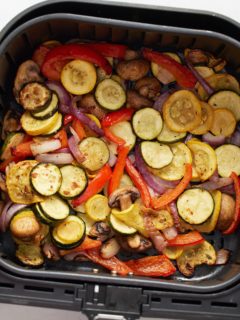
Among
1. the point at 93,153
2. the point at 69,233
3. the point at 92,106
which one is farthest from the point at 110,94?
the point at 69,233

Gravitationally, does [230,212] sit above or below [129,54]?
below

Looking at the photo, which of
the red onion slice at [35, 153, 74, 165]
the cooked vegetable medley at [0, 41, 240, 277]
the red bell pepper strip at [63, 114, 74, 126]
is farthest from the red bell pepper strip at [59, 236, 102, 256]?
the red bell pepper strip at [63, 114, 74, 126]

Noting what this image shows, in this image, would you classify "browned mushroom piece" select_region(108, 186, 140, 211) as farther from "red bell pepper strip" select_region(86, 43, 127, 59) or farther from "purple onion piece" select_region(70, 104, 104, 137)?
"red bell pepper strip" select_region(86, 43, 127, 59)

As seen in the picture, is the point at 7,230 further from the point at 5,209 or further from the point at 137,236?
the point at 137,236

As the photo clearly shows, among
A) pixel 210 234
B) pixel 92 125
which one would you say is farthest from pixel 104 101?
pixel 210 234

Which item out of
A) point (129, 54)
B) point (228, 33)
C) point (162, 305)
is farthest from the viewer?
point (129, 54)

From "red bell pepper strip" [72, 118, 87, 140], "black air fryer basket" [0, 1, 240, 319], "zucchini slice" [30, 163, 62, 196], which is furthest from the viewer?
"red bell pepper strip" [72, 118, 87, 140]

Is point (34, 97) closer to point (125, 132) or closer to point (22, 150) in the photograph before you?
point (22, 150)
